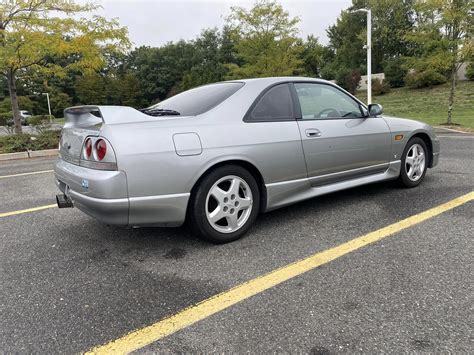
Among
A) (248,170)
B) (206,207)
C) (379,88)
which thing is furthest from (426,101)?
(206,207)

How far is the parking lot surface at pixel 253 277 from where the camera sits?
2057 mm

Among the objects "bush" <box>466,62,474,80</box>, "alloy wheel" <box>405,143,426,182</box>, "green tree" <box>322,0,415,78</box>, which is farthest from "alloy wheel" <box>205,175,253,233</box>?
"green tree" <box>322,0,415,78</box>

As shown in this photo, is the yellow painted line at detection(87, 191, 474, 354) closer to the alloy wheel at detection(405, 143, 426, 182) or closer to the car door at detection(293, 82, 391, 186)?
the car door at detection(293, 82, 391, 186)

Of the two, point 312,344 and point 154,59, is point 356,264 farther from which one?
point 154,59

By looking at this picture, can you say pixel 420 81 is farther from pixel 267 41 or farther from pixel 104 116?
pixel 104 116

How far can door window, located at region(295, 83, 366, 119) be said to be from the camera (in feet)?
12.7

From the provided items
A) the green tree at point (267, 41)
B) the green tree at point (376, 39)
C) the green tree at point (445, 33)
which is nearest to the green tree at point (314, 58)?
the green tree at point (376, 39)

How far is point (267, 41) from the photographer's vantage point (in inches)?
872

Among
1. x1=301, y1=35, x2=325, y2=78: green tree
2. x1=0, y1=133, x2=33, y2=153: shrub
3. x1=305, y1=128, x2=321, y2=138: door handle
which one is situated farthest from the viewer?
x1=301, y1=35, x2=325, y2=78: green tree

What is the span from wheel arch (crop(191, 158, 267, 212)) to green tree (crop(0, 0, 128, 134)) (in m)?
10.5

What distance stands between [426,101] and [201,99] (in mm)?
26513

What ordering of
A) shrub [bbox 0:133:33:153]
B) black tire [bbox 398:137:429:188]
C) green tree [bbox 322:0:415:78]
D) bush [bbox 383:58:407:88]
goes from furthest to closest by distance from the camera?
green tree [bbox 322:0:415:78] → bush [bbox 383:58:407:88] → shrub [bbox 0:133:33:153] → black tire [bbox 398:137:429:188]

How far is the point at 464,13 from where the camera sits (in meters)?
13.2

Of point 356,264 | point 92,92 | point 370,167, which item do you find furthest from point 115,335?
point 92,92
